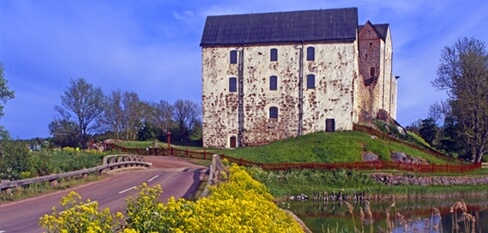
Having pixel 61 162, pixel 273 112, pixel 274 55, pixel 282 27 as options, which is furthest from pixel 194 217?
pixel 282 27

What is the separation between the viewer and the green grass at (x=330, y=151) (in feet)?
129

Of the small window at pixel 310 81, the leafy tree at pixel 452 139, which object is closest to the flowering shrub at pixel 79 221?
the small window at pixel 310 81

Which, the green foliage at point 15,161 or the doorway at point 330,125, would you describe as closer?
the green foliage at point 15,161

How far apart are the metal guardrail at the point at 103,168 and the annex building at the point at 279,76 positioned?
51.3 feet

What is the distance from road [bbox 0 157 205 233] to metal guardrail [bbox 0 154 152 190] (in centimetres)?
71

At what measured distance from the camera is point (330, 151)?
1581 inches

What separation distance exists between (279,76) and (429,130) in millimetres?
19610

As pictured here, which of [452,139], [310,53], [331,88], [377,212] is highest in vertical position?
[310,53]

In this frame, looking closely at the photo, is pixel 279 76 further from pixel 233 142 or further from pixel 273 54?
pixel 233 142

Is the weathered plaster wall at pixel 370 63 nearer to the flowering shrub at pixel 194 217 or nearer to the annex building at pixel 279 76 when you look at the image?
the annex building at pixel 279 76

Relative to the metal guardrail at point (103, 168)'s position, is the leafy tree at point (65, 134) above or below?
above

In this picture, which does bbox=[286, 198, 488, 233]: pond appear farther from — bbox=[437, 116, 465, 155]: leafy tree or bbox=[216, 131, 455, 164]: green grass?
bbox=[437, 116, 465, 155]: leafy tree

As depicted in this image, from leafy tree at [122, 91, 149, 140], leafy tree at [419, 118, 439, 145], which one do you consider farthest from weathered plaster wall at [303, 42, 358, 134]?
leafy tree at [122, 91, 149, 140]

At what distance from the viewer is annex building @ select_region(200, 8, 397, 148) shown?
47094mm
